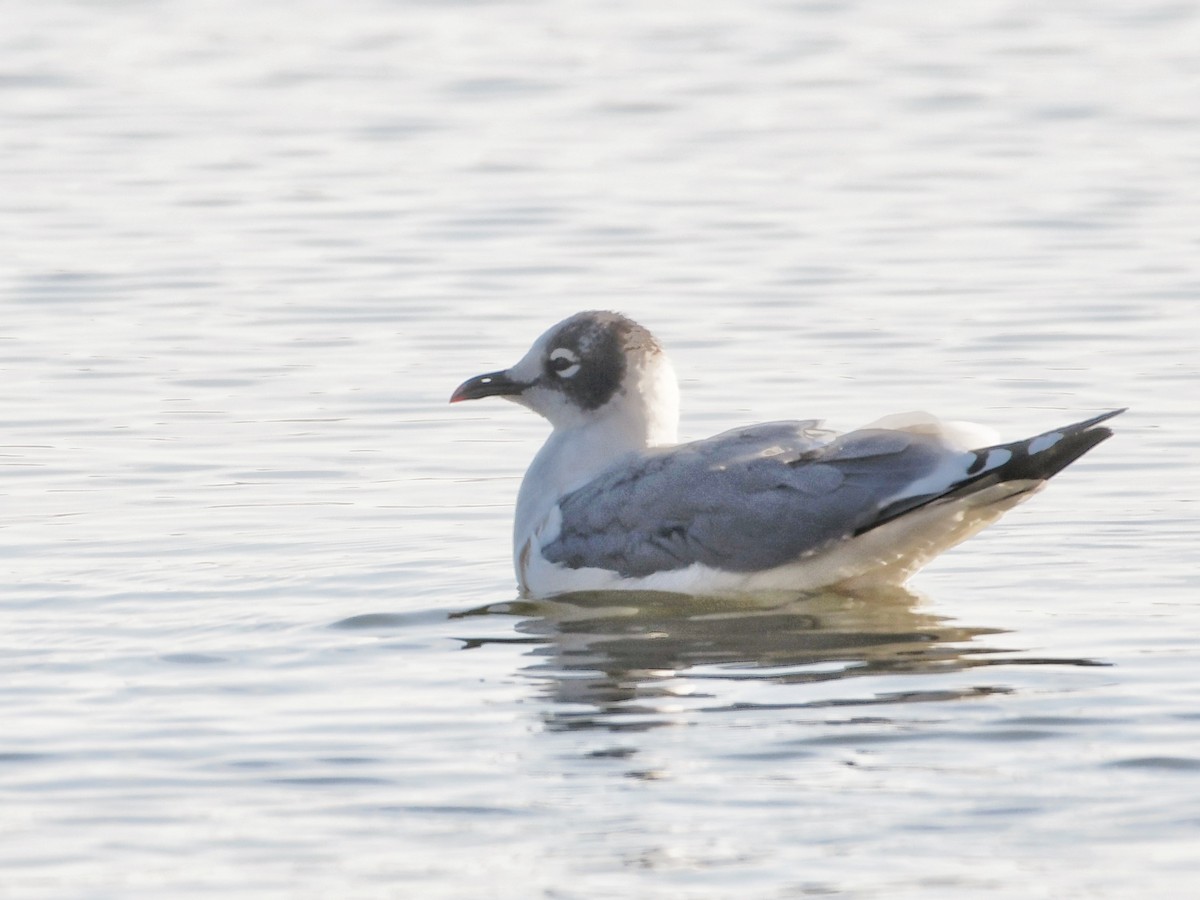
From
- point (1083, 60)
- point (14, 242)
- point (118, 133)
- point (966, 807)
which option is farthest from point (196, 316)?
point (1083, 60)

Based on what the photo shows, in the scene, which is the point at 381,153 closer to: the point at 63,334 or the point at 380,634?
the point at 63,334

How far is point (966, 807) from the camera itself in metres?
7.16

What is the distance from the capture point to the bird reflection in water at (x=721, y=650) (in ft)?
28.0

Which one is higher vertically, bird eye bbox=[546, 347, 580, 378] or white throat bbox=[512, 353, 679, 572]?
bird eye bbox=[546, 347, 580, 378]

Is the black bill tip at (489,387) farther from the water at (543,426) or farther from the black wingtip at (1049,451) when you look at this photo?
the black wingtip at (1049,451)

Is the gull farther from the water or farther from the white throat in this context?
A: the water

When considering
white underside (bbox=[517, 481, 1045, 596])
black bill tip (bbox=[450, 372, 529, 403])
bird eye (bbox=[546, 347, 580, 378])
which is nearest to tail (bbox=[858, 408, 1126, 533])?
white underside (bbox=[517, 481, 1045, 596])

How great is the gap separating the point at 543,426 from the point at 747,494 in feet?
13.2

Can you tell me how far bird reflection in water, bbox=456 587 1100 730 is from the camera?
28.0ft

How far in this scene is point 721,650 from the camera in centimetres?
938

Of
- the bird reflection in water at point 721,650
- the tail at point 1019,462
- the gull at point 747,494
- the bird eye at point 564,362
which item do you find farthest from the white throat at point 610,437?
the tail at point 1019,462

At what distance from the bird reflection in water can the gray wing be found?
0.22 meters

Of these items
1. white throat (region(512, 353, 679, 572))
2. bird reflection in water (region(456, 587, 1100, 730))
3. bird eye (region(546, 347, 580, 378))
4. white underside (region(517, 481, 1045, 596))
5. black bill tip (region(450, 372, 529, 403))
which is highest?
bird eye (region(546, 347, 580, 378))

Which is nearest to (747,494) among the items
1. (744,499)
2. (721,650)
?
(744,499)
